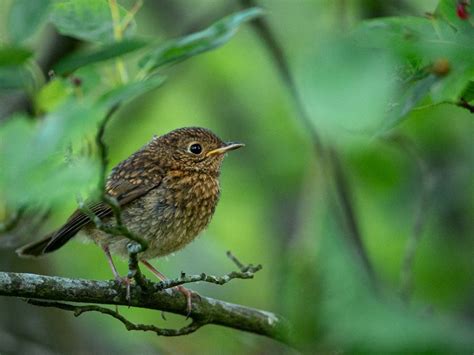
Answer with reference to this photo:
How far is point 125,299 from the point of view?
12.7 ft

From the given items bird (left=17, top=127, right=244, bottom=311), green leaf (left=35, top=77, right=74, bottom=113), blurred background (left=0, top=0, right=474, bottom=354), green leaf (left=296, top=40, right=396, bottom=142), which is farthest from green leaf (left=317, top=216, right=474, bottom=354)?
bird (left=17, top=127, right=244, bottom=311)

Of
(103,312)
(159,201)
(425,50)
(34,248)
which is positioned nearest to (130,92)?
(425,50)

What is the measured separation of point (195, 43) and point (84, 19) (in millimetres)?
439

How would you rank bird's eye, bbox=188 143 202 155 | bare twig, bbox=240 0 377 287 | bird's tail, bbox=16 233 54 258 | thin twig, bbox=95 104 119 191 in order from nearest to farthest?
thin twig, bbox=95 104 119 191, bare twig, bbox=240 0 377 287, bird's tail, bbox=16 233 54 258, bird's eye, bbox=188 143 202 155

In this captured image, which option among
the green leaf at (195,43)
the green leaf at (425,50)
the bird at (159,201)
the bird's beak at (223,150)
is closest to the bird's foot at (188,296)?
the bird at (159,201)

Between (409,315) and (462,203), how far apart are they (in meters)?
5.84

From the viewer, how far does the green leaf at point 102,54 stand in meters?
1.72

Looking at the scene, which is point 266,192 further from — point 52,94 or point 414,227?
point 52,94

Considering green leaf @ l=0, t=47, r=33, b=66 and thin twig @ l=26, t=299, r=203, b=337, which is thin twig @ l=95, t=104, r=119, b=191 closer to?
green leaf @ l=0, t=47, r=33, b=66

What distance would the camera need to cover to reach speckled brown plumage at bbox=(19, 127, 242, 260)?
497 centimetres

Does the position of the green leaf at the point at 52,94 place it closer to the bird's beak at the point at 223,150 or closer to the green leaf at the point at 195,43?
the green leaf at the point at 195,43

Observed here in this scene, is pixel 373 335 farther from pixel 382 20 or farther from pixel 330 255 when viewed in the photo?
pixel 382 20

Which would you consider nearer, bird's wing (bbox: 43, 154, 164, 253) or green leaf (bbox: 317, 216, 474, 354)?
green leaf (bbox: 317, 216, 474, 354)

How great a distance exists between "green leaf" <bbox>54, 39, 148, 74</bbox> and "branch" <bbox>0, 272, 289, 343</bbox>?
1.68 metres
